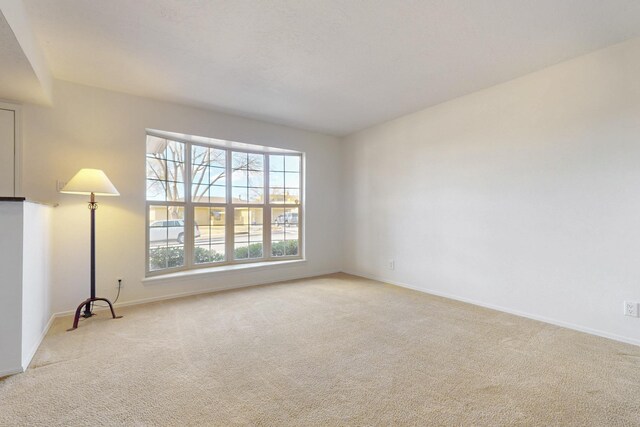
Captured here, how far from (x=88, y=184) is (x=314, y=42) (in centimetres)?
250

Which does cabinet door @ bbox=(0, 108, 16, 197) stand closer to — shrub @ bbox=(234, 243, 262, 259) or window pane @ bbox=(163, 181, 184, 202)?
window pane @ bbox=(163, 181, 184, 202)

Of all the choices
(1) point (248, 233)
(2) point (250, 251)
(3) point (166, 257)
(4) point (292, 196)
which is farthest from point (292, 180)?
(3) point (166, 257)

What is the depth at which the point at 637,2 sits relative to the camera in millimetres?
2004

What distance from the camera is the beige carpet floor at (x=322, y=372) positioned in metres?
1.56

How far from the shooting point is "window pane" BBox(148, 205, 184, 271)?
148 inches

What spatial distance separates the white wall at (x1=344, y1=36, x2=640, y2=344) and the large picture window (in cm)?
178

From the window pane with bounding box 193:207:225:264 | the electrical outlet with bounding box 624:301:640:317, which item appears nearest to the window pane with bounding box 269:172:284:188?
the window pane with bounding box 193:207:225:264

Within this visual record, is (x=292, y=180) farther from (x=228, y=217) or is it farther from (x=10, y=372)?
Result: (x=10, y=372)

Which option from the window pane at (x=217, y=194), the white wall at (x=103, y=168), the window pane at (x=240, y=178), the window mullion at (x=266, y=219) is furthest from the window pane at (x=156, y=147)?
the window mullion at (x=266, y=219)

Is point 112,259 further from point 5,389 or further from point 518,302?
point 518,302

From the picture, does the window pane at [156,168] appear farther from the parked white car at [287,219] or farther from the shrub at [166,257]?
the parked white car at [287,219]

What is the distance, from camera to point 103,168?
10.8ft

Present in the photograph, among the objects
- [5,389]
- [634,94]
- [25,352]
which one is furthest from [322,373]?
[634,94]

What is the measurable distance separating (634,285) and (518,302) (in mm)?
917
